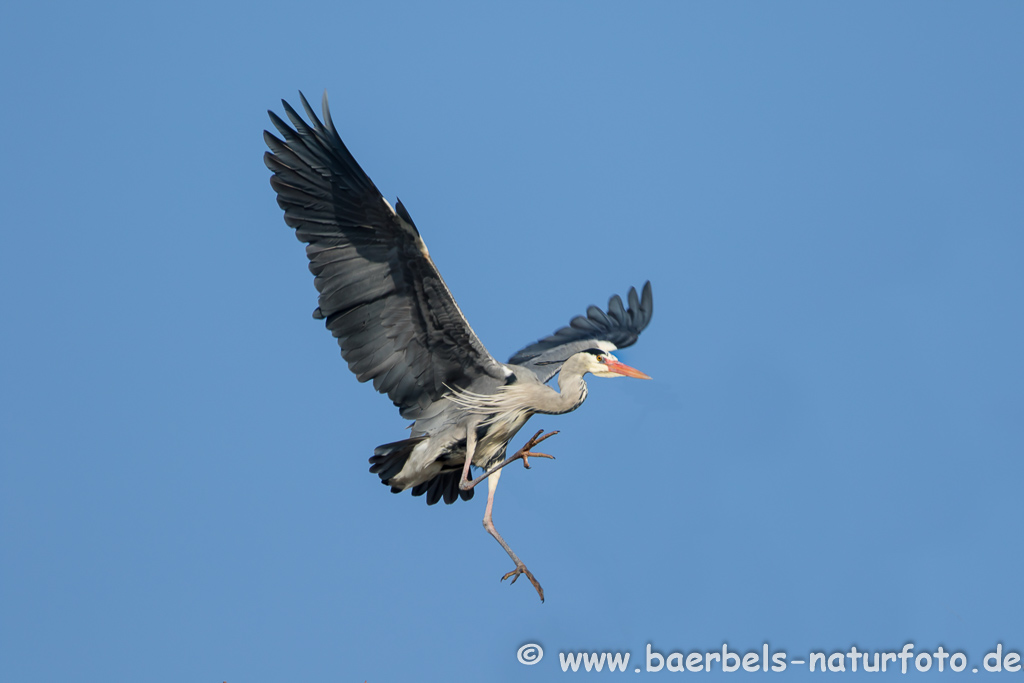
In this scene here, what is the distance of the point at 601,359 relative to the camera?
11781mm

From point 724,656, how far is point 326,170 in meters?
6.05

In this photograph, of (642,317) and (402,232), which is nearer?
(402,232)

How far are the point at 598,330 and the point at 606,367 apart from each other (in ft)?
7.29

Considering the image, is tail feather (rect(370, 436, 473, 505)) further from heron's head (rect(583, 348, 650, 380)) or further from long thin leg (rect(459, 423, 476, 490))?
heron's head (rect(583, 348, 650, 380))

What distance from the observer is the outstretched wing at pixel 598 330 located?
13.4 meters

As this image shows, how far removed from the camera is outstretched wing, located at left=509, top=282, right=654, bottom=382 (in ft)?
44.1

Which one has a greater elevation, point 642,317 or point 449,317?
point 642,317

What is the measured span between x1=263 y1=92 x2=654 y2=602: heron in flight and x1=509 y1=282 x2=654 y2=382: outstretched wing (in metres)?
0.75

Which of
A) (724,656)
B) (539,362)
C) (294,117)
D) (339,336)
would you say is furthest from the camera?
(539,362)

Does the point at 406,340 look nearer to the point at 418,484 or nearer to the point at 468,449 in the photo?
the point at 468,449

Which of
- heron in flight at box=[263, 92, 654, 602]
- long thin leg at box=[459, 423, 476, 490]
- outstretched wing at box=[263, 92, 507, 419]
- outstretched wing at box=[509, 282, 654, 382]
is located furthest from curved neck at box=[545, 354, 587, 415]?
outstretched wing at box=[509, 282, 654, 382]

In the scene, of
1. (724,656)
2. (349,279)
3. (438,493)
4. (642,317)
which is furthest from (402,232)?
(724,656)

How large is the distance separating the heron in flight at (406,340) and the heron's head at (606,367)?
12mm

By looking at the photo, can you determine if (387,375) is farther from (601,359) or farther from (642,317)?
(642,317)
